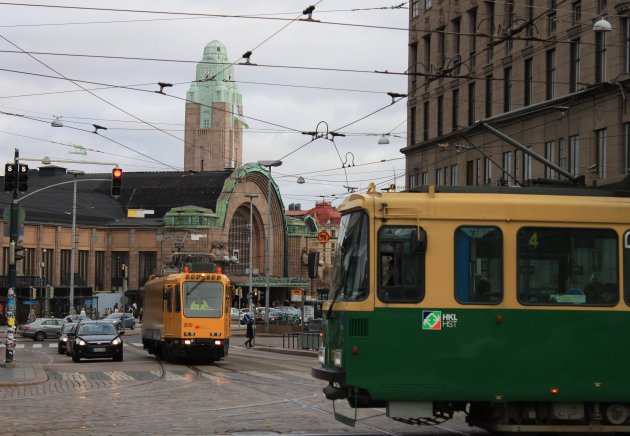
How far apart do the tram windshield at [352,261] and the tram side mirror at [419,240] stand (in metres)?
0.56

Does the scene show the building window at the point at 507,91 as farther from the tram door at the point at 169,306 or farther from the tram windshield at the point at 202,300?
the tram door at the point at 169,306

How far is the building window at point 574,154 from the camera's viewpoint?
43406 millimetres

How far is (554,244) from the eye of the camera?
13.6m

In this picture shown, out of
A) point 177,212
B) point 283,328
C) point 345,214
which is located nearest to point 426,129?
point 283,328

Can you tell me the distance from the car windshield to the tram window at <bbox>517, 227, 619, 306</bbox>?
26.2 meters

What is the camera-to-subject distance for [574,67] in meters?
43.3

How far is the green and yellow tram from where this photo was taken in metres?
13.4

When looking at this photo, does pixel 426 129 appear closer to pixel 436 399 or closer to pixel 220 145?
pixel 436 399

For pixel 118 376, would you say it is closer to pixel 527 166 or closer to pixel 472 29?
pixel 527 166

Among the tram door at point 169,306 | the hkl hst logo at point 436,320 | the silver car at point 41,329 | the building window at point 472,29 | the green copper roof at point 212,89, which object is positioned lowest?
the silver car at point 41,329

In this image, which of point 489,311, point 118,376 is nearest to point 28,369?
point 118,376

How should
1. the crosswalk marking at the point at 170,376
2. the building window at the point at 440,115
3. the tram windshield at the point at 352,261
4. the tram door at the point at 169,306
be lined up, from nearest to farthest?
the tram windshield at the point at 352,261 < the crosswalk marking at the point at 170,376 < the tram door at the point at 169,306 < the building window at the point at 440,115

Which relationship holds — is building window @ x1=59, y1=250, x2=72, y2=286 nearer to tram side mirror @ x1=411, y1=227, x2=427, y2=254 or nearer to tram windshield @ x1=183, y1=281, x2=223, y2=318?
tram windshield @ x1=183, y1=281, x2=223, y2=318

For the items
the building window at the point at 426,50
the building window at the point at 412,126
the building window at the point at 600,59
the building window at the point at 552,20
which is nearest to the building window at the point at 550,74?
the building window at the point at 552,20
